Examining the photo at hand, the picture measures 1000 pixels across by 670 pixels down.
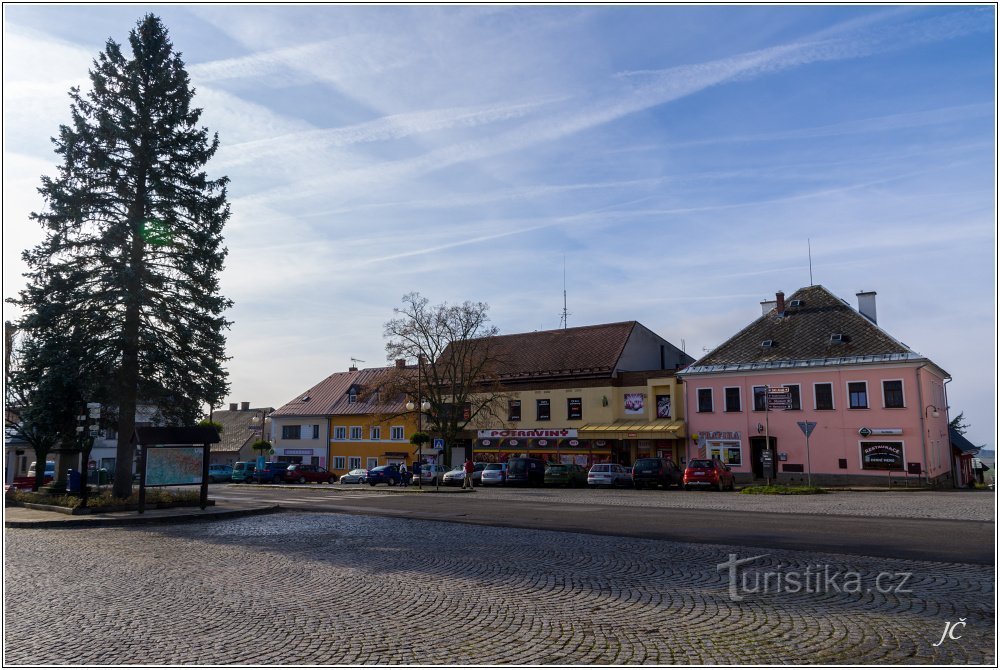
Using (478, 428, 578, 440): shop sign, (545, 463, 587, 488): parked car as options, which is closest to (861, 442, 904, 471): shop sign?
(545, 463, 587, 488): parked car

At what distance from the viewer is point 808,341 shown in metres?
42.6

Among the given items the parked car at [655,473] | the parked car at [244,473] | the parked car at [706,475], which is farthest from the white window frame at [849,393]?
the parked car at [244,473]

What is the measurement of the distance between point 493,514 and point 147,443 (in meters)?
9.78

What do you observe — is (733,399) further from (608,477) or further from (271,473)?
(271,473)

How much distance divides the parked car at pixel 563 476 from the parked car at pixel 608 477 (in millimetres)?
2368

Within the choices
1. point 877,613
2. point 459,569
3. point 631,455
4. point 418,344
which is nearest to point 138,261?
point 459,569

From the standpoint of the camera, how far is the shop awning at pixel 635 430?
1762 inches

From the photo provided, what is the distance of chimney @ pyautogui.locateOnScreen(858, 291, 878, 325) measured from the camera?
4475 centimetres

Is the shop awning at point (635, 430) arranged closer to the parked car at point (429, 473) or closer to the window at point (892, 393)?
the parked car at point (429, 473)

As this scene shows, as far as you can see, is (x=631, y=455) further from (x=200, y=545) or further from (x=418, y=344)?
(x=200, y=545)

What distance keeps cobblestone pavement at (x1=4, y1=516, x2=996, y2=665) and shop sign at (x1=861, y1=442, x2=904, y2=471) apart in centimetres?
2990

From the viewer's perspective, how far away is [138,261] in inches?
905

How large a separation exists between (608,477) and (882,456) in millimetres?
14214

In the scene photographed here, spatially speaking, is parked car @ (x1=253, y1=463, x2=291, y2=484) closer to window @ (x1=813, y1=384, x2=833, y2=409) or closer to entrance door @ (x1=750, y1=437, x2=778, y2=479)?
entrance door @ (x1=750, y1=437, x2=778, y2=479)
